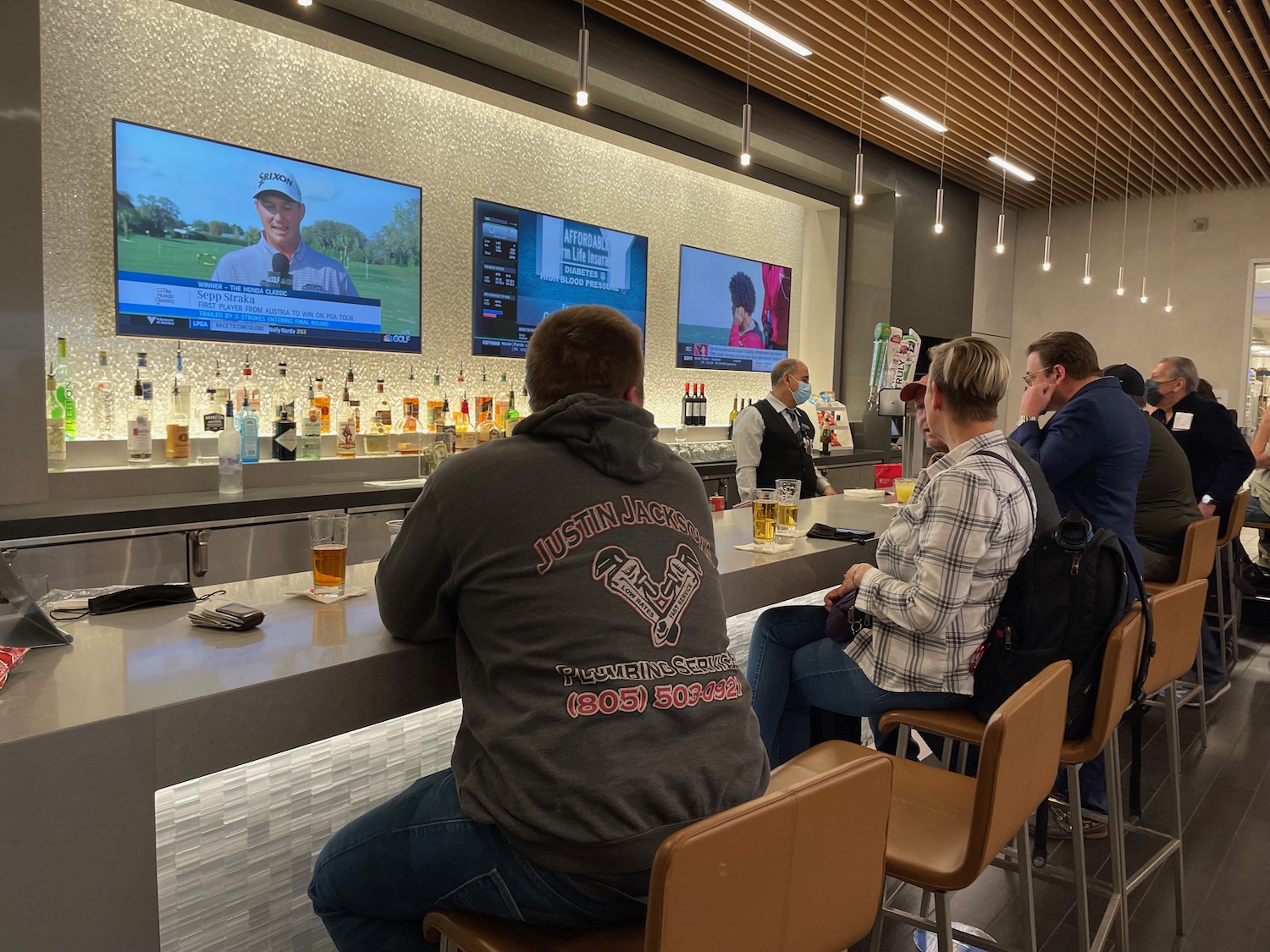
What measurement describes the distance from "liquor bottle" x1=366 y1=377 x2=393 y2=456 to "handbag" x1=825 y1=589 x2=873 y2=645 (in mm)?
2778

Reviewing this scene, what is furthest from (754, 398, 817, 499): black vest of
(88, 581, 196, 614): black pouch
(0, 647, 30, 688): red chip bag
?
(0, 647, 30, 688): red chip bag

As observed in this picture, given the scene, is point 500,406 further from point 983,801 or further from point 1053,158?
point 1053,158

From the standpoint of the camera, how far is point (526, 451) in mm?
1377

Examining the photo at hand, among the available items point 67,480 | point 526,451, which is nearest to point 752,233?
point 67,480

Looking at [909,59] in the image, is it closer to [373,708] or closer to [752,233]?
[752,233]

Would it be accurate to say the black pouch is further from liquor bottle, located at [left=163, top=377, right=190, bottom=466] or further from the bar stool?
the bar stool

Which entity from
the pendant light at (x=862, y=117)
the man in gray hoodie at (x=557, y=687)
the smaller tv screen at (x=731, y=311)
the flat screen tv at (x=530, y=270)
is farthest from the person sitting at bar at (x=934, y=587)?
the smaller tv screen at (x=731, y=311)

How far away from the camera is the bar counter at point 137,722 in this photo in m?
1.06

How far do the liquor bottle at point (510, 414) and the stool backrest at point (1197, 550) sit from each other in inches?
118

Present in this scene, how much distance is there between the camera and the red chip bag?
122 centimetres

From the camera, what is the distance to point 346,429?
4.27 meters

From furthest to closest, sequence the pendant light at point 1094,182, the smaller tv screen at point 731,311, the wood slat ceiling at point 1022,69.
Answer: the smaller tv screen at point 731,311 < the pendant light at point 1094,182 < the wood slat ceiling at point 1022,69

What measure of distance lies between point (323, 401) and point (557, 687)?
3426mm

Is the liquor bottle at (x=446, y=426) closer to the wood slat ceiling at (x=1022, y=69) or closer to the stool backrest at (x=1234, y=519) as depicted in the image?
the wood slat ceiling at (x=1022, y=69)
